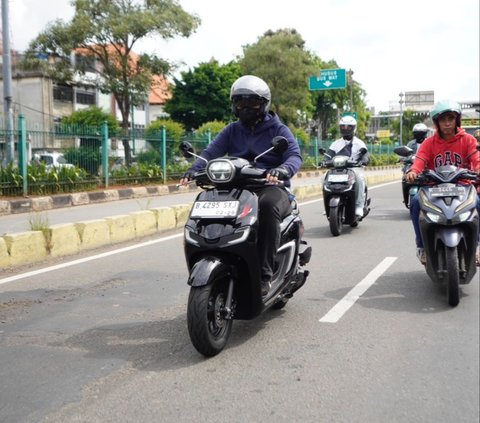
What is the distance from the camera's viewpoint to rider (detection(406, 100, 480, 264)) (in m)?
5.11

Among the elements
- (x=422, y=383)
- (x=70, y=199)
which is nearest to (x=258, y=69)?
(x=70, y=199)

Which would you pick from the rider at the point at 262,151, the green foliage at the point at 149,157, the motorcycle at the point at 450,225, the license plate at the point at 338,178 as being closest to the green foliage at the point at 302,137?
the green foliage at the point at 149,157

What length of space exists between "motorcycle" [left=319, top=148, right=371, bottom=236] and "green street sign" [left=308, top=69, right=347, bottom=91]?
2491 centimetres

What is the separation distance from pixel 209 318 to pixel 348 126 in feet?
20.1

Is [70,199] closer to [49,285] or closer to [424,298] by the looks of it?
[49,285]

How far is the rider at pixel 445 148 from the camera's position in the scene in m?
5.11

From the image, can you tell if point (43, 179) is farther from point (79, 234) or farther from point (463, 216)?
point (463, 216)

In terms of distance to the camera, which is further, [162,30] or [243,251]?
[162,30]

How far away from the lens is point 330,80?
3353 cm

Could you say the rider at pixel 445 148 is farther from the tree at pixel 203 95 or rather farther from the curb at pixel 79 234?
the tree at pixel 203 95

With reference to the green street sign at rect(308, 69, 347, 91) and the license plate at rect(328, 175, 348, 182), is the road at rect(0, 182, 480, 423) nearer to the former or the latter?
the license plate at rect(328, 175, 348, 182)

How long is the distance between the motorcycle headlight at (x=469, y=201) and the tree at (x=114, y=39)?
19.2 meters

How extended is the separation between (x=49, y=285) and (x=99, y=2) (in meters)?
19.3

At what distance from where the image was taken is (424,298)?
5.23 m
